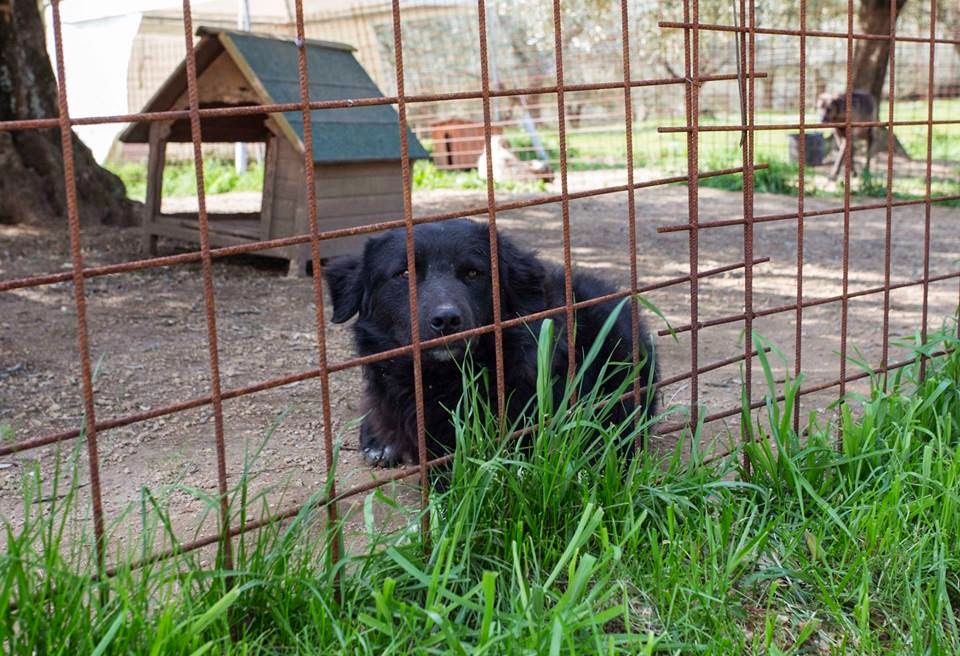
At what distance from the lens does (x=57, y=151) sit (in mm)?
7746

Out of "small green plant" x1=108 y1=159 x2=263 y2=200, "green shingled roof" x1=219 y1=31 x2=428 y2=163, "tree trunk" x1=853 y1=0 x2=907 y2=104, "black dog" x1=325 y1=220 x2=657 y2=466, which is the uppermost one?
"tree trunk" x1=853 y1=0 x2=907 y2=104

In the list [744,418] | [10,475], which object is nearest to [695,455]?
[744,418]

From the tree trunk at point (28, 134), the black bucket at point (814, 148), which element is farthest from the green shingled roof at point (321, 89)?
the black bucket at point (814, 148)

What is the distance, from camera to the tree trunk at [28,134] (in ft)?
24.4

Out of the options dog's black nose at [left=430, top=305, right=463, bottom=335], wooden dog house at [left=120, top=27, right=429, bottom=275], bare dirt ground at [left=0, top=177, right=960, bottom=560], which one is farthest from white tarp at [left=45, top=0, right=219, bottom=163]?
dog's black nose at [left=430, top=305, right=463, bottom=335]

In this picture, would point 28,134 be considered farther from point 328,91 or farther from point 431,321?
point 431,321

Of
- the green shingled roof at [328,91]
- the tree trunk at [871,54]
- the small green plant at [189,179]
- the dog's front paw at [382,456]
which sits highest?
the tree trunk at [871,54]

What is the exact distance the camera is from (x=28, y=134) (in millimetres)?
7527

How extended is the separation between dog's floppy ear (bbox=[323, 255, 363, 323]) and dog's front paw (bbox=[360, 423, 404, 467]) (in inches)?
16.2

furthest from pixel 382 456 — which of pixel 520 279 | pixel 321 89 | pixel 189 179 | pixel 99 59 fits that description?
pixel 99 59

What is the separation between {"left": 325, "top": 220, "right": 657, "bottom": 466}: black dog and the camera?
3156 mm

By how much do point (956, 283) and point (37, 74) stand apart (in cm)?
685

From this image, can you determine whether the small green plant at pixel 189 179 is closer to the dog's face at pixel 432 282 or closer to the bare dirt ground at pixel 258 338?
the bare dirt ground at pixel 258 338

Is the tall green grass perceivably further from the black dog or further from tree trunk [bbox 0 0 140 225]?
tree trunk [bbox 0 0 140 225]
